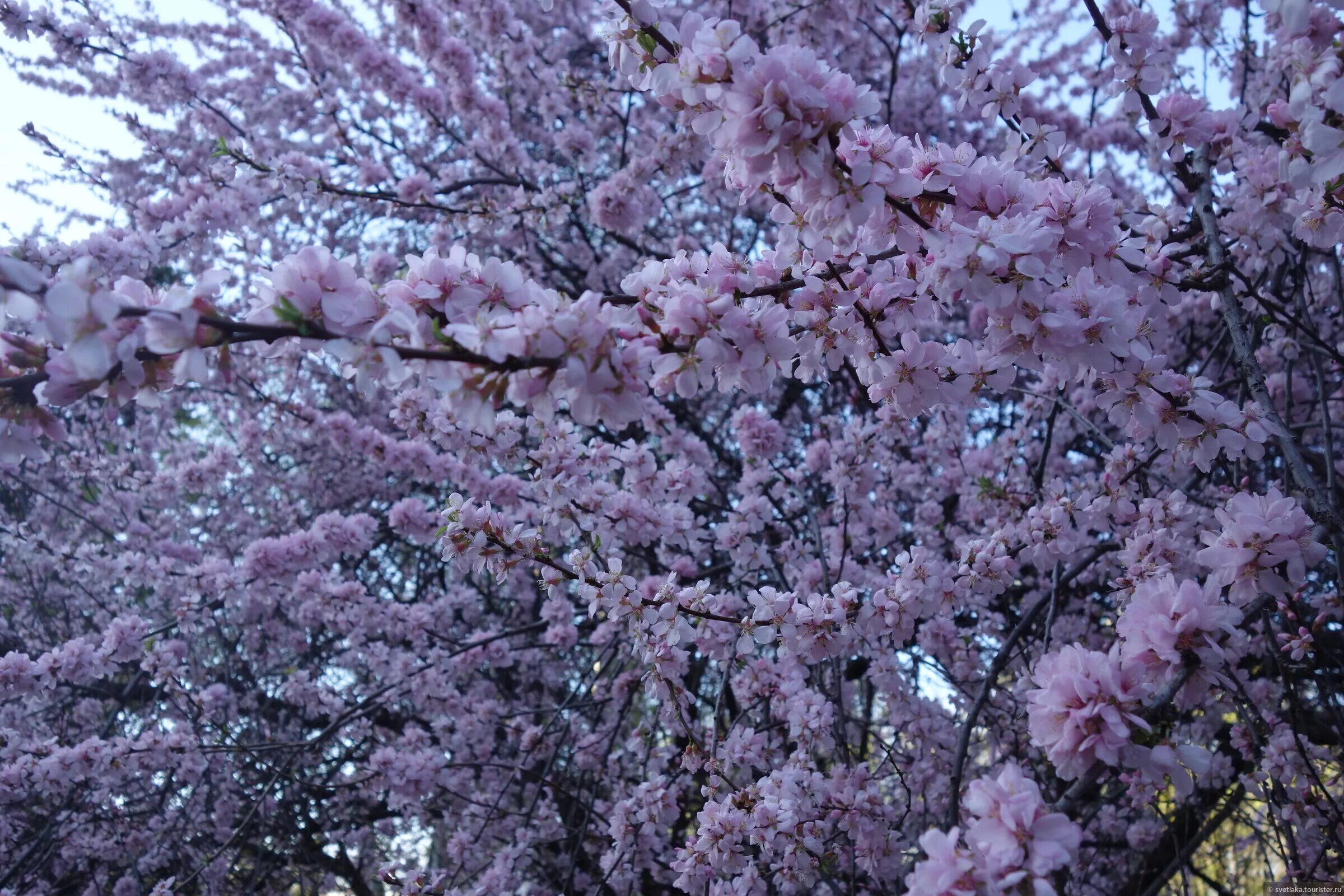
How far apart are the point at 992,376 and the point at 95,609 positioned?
18.2ft

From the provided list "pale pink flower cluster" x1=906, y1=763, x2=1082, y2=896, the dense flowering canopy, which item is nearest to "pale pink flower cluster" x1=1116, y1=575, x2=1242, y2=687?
the dense flowering canopy

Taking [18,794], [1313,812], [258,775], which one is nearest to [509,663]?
[258,775]

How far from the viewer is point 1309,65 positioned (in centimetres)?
140

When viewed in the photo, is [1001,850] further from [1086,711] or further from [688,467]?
[688,467]

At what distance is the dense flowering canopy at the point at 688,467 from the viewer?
132cm

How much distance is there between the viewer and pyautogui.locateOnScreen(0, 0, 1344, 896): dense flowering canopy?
132 cm

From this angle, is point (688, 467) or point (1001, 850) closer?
point (1001, 850)

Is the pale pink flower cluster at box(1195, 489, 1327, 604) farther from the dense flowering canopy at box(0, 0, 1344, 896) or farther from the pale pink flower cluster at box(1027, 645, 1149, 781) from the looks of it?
the pale pink flower cluster at box(1027, 645, 1149, 781)

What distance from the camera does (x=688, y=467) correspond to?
11.6 ft

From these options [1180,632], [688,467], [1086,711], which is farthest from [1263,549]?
[688,467]

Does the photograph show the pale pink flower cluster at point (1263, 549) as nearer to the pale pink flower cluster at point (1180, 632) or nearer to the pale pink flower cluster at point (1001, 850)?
the pale pink flower cluster at point (1180, 632)

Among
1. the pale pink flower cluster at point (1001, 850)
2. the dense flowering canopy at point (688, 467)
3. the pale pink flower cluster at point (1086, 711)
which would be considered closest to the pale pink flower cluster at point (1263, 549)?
the dense flowering canopy at point (688, 467)

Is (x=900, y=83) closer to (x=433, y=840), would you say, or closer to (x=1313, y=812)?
(x=1313, y=812)

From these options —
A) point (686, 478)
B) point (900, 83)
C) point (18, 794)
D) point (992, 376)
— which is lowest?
point (18, 794)
